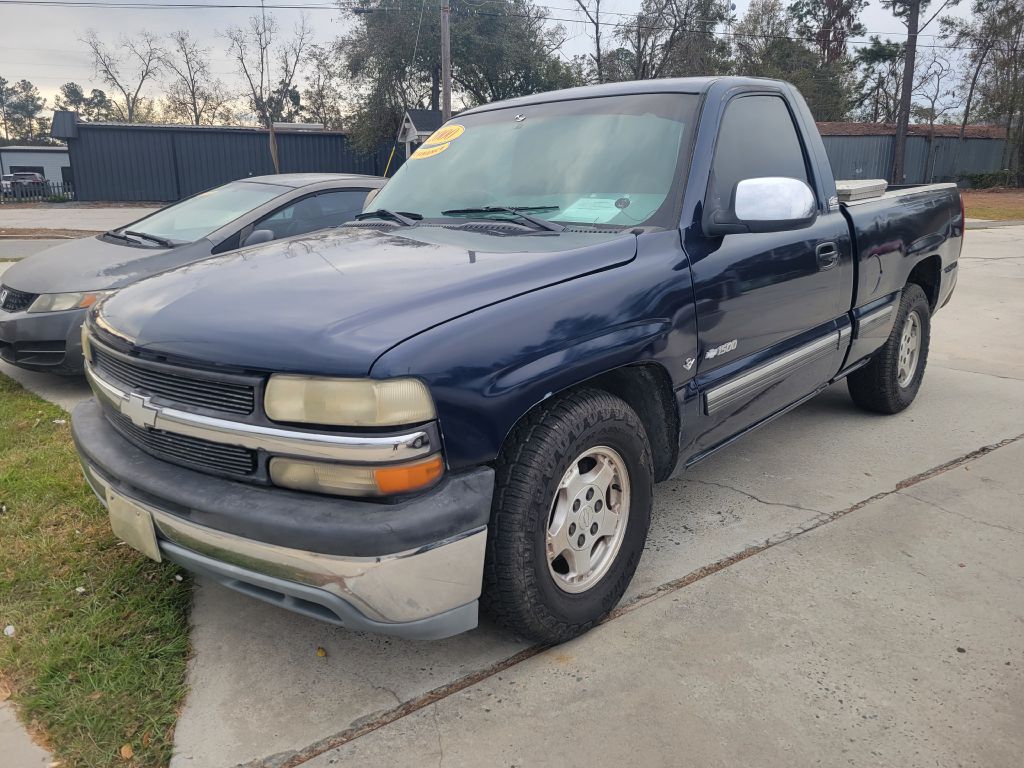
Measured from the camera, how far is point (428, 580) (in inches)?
80.7

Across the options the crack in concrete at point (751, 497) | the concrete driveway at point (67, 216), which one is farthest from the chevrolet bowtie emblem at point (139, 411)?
the concrete driveway at point (67, 216)

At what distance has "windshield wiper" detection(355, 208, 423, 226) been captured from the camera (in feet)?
10.8

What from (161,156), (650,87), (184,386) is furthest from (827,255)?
(161,156)

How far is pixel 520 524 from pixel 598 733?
61 centimetres

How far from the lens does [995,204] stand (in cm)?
2752

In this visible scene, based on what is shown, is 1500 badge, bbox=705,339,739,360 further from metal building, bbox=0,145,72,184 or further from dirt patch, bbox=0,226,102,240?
metal building, bbox=0,145,72,184

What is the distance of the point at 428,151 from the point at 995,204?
29489 millimetres

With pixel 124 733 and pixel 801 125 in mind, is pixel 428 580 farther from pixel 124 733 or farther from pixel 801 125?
pixel 801 125

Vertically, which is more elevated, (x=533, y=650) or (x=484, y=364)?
(x=484, y=364)

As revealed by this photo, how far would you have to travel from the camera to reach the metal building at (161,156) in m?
28.8

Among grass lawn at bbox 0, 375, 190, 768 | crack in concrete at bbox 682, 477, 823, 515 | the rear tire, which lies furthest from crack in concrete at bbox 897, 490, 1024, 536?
grass lawn at bbox 0, 375, 190, 768

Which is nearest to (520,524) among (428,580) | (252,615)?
(428,580)

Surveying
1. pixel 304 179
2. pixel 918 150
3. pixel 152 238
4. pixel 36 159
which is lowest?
pixel 152 238

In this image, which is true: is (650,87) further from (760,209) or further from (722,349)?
(722,349)
